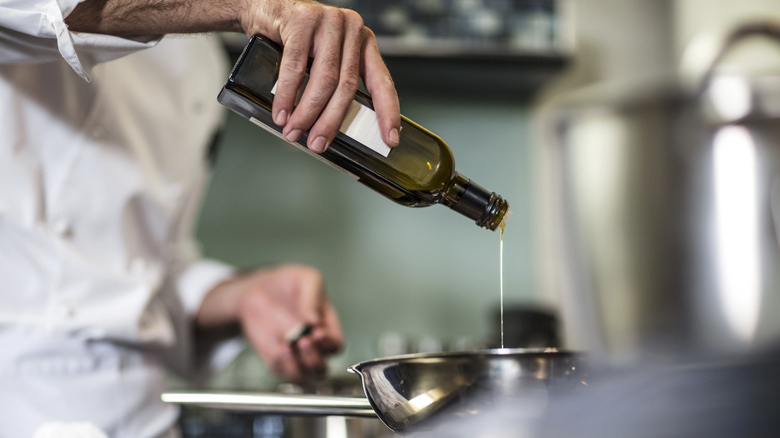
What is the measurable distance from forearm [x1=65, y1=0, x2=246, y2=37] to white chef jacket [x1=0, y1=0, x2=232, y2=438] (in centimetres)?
18

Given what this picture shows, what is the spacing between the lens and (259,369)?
5.84 ft

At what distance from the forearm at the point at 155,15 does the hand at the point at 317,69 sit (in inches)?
0.9

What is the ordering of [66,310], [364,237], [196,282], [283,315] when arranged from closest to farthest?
1. [66,310]
2. [283,315]
3. [196,282]
4. [364,237]

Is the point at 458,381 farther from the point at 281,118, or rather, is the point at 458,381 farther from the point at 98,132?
the point at 98,132

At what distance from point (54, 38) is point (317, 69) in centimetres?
22

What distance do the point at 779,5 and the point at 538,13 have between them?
0.55 meters

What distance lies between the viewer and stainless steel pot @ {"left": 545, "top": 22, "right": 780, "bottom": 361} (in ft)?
1.33

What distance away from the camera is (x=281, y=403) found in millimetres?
476

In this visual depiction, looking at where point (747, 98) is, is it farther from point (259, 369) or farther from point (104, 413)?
point (259, 369)

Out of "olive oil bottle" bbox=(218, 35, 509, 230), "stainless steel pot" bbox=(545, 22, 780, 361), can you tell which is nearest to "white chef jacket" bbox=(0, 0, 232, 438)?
"olive oil bottle" bbox=(218, 35, 509, 230)

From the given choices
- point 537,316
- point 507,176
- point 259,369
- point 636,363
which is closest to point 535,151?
point 507,176

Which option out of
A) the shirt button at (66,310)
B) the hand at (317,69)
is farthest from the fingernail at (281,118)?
the shirt button at (66,310)

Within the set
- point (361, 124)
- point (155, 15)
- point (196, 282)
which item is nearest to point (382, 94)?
point (361, 124)

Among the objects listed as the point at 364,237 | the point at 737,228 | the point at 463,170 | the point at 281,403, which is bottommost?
the point at 281,403
